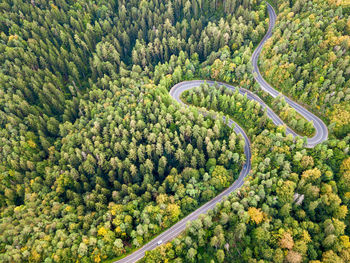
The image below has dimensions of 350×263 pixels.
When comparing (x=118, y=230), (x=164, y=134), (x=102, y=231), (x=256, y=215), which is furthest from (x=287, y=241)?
(x=164, y=134)

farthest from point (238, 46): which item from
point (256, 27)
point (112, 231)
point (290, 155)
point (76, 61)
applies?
point (112, 231)

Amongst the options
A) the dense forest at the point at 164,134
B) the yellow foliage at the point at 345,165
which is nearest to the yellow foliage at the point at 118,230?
the dense forest at the point at 164,134

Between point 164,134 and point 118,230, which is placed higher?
point 164,134

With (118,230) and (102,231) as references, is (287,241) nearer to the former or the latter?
(118,230)

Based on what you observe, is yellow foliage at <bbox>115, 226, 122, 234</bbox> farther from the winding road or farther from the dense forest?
the winding road

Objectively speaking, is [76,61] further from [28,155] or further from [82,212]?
Answer: [82,212]

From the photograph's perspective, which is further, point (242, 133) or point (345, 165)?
point (242, 133)

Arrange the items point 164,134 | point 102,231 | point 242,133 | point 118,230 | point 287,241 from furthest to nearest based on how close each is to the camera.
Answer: point 242,133, point 164,134, point 118,230, point 102,231, point 287,241
